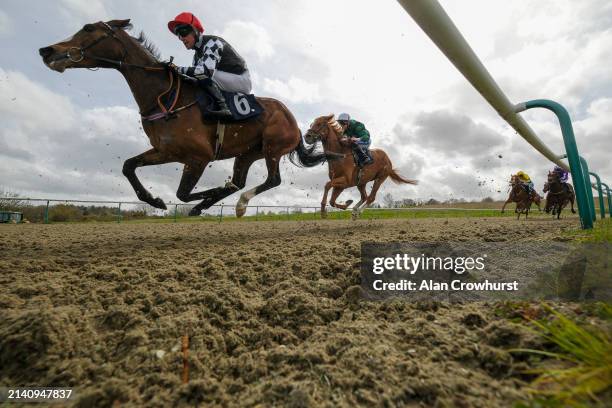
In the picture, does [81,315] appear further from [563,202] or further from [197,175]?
[563,202]

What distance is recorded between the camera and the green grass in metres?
0.73

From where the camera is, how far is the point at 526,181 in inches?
525

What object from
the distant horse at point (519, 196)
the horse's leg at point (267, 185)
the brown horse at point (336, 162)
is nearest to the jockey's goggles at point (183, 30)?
the horse's leg at point (267, 185)

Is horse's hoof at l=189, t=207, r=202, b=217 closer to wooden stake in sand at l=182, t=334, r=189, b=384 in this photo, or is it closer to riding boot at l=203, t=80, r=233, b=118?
riding boot at l=203, t=80, r=233, b=118

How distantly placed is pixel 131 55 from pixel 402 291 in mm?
4474

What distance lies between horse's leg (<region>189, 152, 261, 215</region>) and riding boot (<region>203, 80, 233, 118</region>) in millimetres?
1162

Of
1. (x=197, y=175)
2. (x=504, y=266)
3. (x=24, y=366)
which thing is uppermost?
(x=197, y=175)

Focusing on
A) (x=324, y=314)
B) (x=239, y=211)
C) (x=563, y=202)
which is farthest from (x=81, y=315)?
(x=563, y=202)

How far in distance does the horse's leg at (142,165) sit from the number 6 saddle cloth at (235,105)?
2.63ft

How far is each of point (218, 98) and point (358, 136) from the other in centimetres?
530

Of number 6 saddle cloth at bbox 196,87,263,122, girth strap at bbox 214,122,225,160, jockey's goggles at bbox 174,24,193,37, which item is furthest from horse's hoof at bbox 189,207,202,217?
jockey's goggles at bbox 174,24,193,37

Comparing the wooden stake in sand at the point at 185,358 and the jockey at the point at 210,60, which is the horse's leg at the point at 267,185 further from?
the wooden stake in sand at the point at 185,358

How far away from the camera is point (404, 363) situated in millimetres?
1074

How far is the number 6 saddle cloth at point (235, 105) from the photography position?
4371 mm
